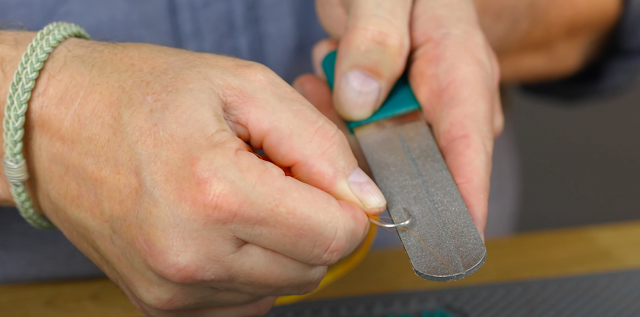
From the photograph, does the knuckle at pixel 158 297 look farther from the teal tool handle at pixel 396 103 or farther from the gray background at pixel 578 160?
the gray background at pixel 578 160

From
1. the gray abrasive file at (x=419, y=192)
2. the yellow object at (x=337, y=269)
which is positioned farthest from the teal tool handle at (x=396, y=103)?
the yellow object at (x=337, y=269)

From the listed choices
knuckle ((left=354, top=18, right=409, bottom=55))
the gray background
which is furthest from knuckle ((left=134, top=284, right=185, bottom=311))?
the gray background

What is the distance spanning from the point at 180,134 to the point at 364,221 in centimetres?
19

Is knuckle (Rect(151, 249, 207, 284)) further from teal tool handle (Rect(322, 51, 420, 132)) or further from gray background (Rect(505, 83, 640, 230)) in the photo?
gray background (Rect(505, 83, 640, 230))

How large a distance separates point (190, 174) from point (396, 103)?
31 cm

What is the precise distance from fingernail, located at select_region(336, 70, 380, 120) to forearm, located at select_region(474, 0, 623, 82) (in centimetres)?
45

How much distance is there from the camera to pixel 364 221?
0.51 metres

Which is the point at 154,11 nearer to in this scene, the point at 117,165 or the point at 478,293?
the point at 117,165

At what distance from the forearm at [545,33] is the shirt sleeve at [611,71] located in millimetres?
27

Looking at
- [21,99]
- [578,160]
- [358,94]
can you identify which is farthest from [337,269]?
[578,160]

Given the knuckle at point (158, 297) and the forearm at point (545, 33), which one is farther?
the forearm at point (545, 33)

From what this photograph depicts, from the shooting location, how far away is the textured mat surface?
671mm

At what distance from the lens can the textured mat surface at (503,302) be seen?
0.67 m

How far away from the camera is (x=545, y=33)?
102 centimetres
